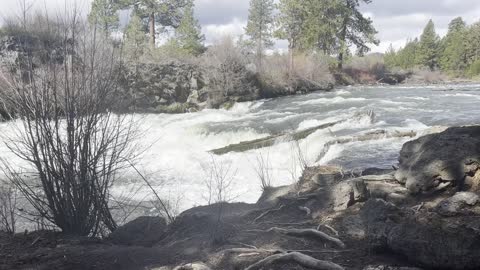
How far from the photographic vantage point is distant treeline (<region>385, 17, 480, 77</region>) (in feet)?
181

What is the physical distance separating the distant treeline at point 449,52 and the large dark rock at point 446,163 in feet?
162

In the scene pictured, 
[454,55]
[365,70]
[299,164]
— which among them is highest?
[454,55]

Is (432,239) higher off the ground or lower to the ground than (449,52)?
lower

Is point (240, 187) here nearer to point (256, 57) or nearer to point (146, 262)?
point (146, 262)

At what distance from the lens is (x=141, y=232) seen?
16.7ft

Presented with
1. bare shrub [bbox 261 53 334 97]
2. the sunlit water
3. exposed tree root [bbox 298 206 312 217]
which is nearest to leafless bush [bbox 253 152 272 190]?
the sunlit water

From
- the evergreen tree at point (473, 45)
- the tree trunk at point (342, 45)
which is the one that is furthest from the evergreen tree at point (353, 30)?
the evergreen tree at point (473, 45)

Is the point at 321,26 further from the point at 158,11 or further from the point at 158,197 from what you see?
the point at 158,197

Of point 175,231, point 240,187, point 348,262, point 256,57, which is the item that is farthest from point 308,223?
point 256,57

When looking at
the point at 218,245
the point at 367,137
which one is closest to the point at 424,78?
the point at 367,137

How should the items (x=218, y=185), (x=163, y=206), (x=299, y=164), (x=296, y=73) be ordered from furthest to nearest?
(x=296, y=73) → (x=299, y=164) → (x=163, y=206) → (x=218, y=185)

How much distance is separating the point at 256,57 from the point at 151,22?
41.0 ft

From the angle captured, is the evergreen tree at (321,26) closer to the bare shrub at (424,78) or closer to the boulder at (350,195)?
the bare shrub at (424,78)

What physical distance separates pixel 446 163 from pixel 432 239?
167 cm
